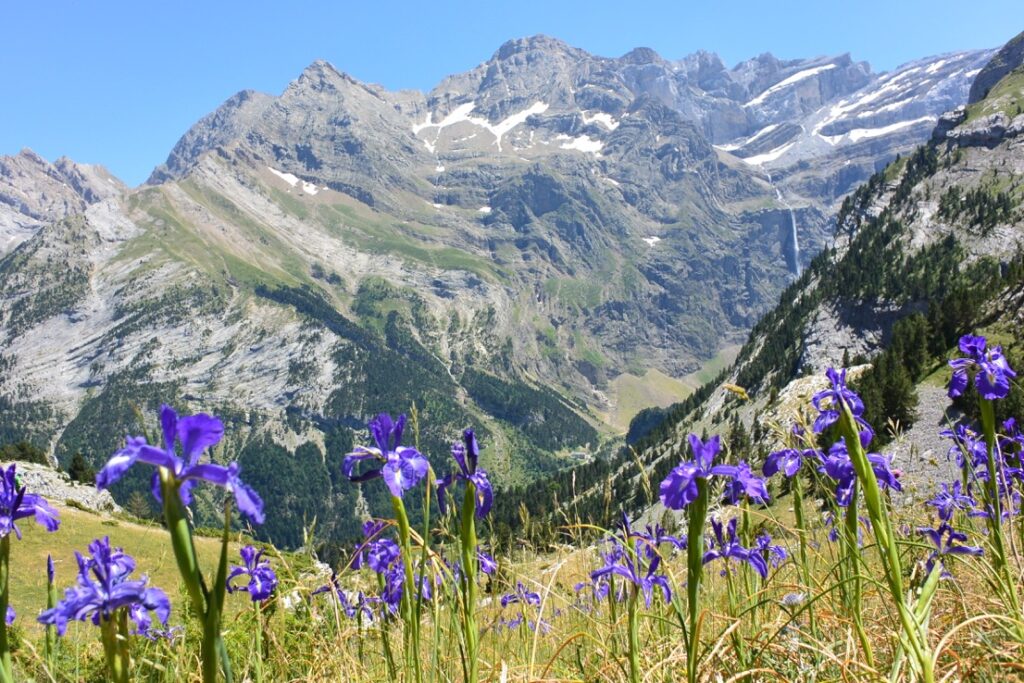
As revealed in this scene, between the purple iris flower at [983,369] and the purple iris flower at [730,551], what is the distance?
1.20 metres

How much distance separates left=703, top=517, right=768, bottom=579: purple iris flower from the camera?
3.21 metres

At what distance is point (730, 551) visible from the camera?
3.32 meters

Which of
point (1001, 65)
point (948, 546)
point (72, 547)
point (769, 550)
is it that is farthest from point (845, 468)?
point (1001, 65)

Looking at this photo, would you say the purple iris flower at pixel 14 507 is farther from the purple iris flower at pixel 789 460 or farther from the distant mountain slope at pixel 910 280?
the distant mountain slope at pixel 910 280

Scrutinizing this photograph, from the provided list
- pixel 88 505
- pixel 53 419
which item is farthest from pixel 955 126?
pixel 53 419

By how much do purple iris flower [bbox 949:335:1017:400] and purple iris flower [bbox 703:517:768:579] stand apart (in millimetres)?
1201

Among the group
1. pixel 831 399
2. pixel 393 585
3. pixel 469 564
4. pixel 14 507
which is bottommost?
pixel 393 585

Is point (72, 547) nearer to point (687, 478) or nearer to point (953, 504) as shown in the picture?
point (953, 504)

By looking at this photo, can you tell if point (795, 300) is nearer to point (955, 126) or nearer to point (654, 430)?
point (654, 430)

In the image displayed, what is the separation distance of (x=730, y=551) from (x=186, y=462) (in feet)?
9.14

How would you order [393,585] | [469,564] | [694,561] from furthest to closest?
[393,585] → [469,564] → [694,561]

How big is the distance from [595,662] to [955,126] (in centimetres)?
13826

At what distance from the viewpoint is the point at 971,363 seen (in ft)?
9.73

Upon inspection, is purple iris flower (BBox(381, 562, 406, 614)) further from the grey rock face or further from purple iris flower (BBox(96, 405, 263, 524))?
the grey rock face
